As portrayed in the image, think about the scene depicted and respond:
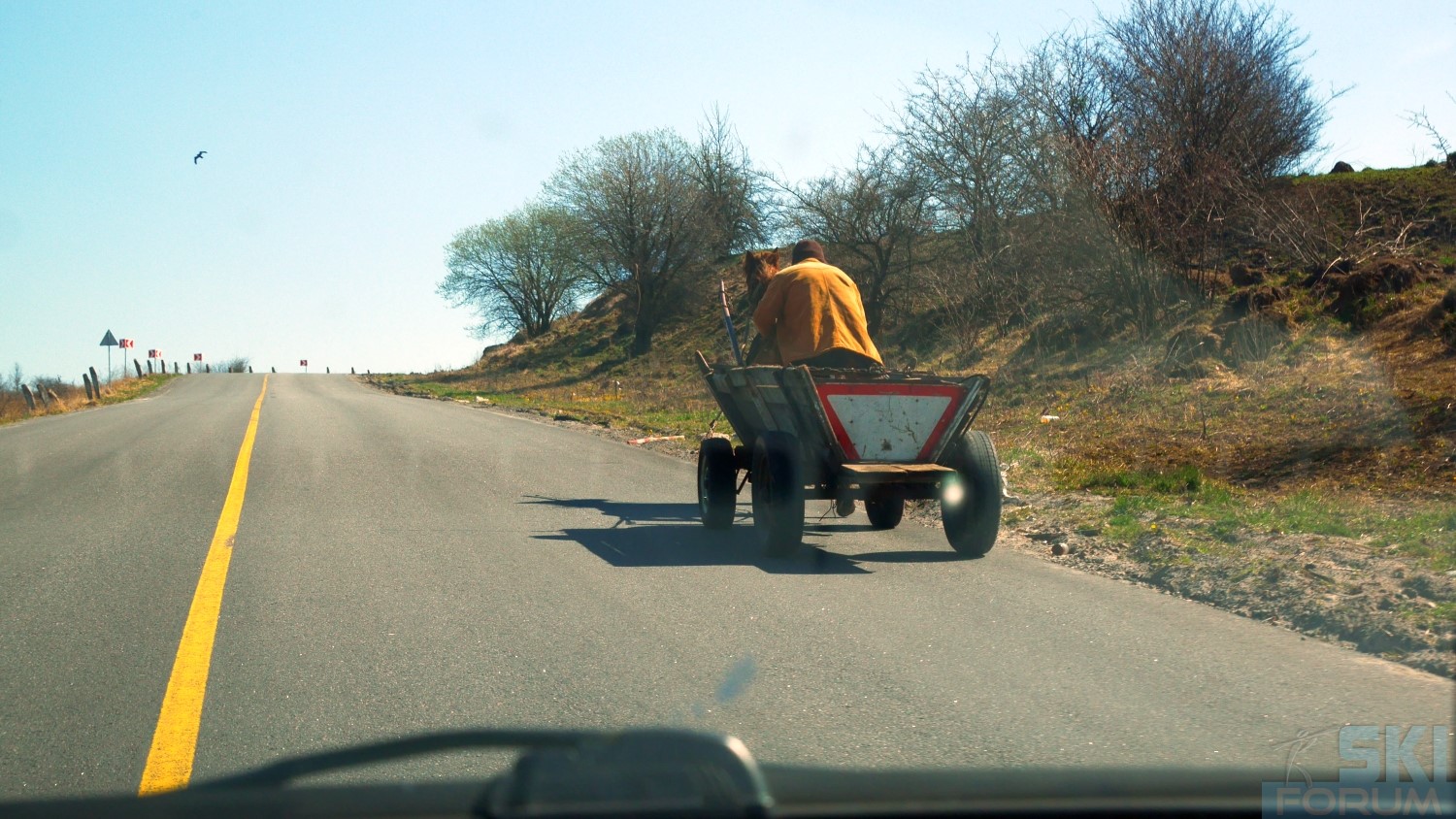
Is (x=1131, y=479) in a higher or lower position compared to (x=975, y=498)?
lower

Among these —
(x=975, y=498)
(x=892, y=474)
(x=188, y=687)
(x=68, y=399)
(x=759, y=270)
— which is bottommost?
(x=188, y=687)

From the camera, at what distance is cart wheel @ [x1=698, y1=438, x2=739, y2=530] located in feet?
30.1

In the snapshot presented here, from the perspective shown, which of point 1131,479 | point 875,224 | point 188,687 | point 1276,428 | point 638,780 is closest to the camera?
point 638,780

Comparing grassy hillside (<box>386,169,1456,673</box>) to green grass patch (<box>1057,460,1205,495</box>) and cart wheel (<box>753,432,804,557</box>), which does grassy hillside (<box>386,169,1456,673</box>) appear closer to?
green grass patch (<box>1057,460,1205,495</box>)

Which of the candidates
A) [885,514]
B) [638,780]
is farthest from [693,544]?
[638,780]

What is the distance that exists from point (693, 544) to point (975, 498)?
215 centimetres

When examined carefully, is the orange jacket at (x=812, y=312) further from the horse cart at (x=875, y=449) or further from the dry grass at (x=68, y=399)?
the dry grass at (x=68, y=399)

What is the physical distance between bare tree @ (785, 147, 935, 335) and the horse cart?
22005mm

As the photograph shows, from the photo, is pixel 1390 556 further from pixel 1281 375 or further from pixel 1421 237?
pixel 1421 237

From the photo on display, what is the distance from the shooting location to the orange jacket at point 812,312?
9.19m

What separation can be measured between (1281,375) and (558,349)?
138 ft

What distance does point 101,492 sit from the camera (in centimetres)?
1109

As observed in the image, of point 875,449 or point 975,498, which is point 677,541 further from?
point 975,498

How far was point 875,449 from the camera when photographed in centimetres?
812
